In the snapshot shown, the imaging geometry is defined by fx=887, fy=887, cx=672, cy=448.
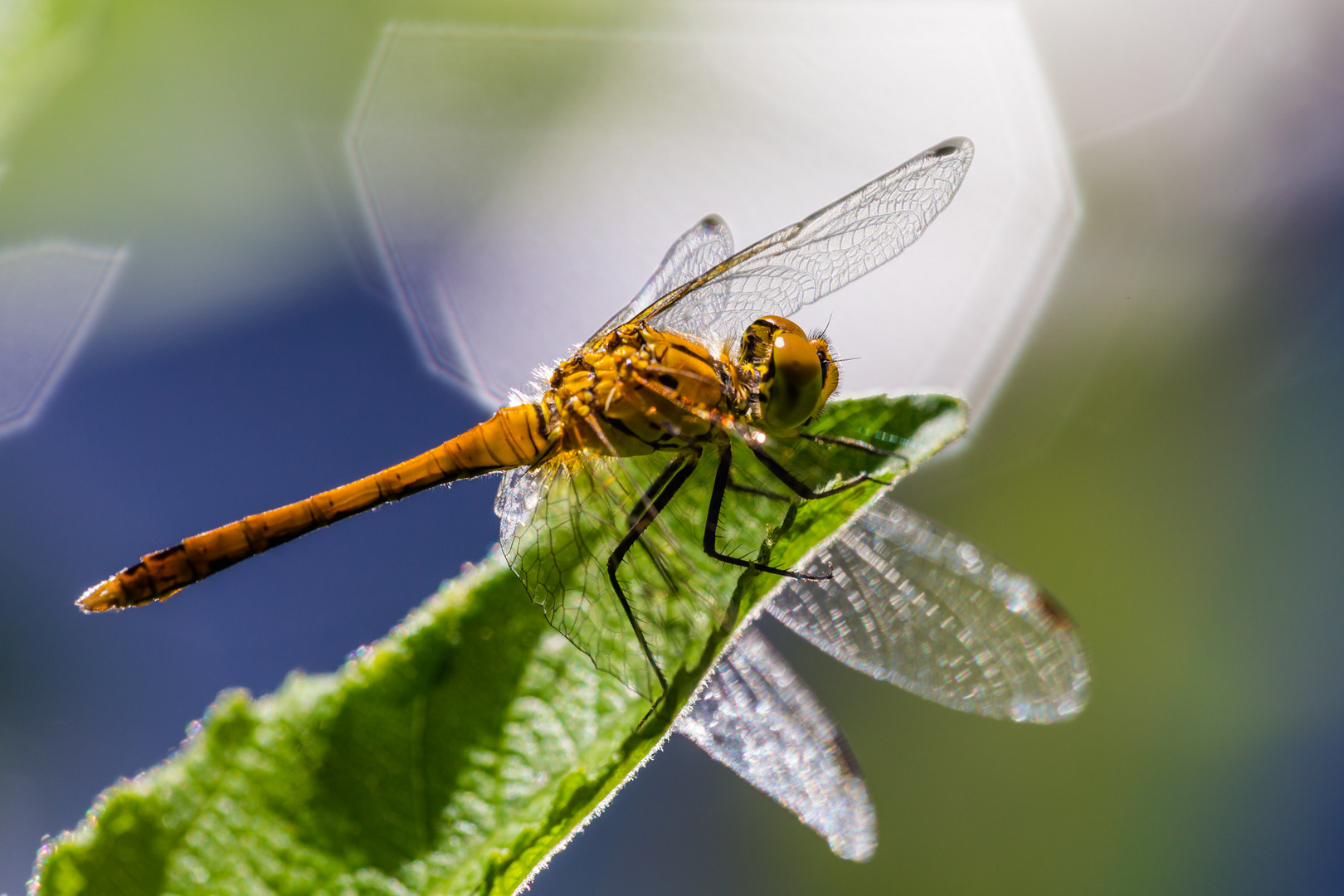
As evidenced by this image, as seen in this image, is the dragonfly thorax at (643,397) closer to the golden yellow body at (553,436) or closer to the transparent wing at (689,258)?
the golden yellow body at (553,436)

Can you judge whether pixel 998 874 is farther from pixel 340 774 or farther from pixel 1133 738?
pixel 340 774

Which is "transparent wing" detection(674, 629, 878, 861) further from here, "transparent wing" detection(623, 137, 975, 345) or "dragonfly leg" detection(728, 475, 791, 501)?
"transparent wing" detection(623, 137, 975, 345)

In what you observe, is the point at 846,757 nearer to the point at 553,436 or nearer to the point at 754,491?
the point at 754,491

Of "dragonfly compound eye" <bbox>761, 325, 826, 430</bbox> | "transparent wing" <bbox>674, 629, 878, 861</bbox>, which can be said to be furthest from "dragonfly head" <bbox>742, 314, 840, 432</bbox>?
"transparent wing" <bbox>674, 629, 878, 861</bbox>

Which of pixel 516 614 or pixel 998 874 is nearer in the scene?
pixel 516 614

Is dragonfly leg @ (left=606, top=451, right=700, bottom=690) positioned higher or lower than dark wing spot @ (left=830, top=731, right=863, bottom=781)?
higher

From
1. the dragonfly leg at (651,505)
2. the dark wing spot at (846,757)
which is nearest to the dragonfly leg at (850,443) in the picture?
the dragonfly leg at (651,505)

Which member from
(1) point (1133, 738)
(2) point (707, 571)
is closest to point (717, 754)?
(2) point (707, 571)
